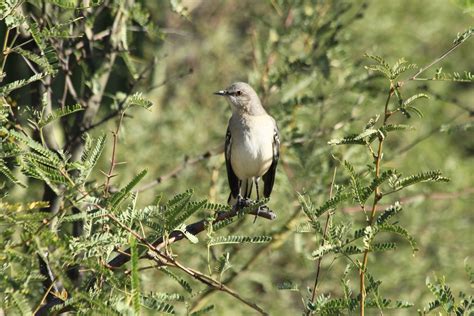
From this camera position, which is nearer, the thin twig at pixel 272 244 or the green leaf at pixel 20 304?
the green leaf at pixel 20 304

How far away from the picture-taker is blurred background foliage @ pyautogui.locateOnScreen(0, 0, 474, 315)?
5711 millimetres

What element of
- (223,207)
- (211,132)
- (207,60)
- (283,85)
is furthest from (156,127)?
(223,207)

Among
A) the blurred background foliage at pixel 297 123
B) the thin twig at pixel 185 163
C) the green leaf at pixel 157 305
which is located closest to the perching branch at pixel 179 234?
the green leaf at pixel 157 305

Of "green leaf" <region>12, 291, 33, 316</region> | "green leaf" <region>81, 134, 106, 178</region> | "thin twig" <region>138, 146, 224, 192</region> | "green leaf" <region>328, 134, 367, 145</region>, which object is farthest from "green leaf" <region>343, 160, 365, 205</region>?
"thin twig" <region>138, 146, 224, 192</region>

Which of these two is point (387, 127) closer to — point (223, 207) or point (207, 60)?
point (223, 207)

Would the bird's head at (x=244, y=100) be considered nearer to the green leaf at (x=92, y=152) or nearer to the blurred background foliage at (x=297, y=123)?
the blurred background foliage at (x=297, y=123)

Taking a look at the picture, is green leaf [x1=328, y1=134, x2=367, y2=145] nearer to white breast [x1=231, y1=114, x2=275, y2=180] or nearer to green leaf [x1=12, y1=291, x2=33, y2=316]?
green leaf [x1=12, y1=291, x2=33, y2=316]

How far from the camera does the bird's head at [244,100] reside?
5.55 m

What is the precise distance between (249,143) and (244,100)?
16.1 inches

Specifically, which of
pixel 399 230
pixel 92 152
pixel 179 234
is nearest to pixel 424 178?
pixel 399 230

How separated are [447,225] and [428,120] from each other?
181 cm

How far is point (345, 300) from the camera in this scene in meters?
2.86

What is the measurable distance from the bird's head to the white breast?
3.0 inches

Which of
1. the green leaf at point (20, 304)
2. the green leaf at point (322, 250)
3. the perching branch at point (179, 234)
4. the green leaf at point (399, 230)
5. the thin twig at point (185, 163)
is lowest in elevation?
the thin twig at point (185, 163)
